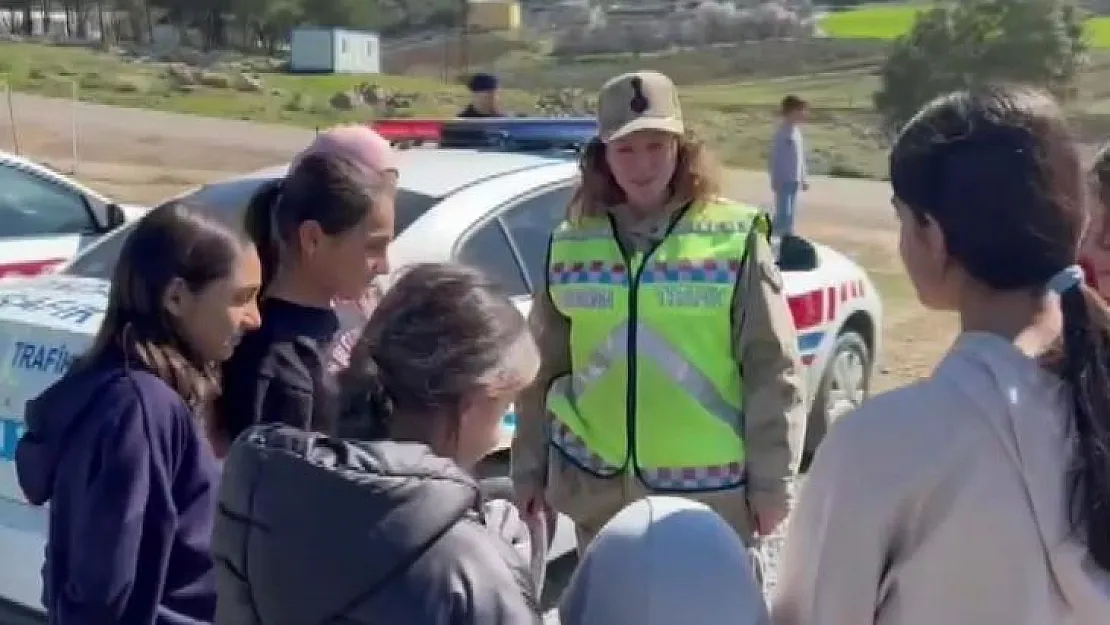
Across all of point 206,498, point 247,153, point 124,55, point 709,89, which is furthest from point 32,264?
point 124,55

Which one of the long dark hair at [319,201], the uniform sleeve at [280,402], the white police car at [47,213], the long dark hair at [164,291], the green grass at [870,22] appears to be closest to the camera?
the long dark hair at [164,291]

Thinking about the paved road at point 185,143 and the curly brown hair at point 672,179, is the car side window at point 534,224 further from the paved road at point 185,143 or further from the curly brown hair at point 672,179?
the paved road at point 185,143

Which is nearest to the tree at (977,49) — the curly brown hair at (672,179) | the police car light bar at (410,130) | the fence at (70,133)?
the fence at (70,133)

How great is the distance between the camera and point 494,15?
81812 mm

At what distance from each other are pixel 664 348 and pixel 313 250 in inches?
34.0

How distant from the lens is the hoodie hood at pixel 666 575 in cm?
155

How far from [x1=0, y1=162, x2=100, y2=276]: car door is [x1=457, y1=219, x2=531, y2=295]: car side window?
3.15 metres

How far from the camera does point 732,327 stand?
3375mm

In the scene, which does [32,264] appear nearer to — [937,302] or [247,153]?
[937,302]

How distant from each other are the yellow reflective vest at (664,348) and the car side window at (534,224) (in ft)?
5.28

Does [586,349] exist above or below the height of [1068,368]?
below

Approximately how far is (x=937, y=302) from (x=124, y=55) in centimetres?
5801

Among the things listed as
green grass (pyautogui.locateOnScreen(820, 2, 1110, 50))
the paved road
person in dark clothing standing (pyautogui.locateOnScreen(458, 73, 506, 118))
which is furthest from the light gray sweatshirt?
green grass (pyautogui.locateOnScreen(820, 2, 1110, 50))

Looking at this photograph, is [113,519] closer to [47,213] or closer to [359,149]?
[359,149]
